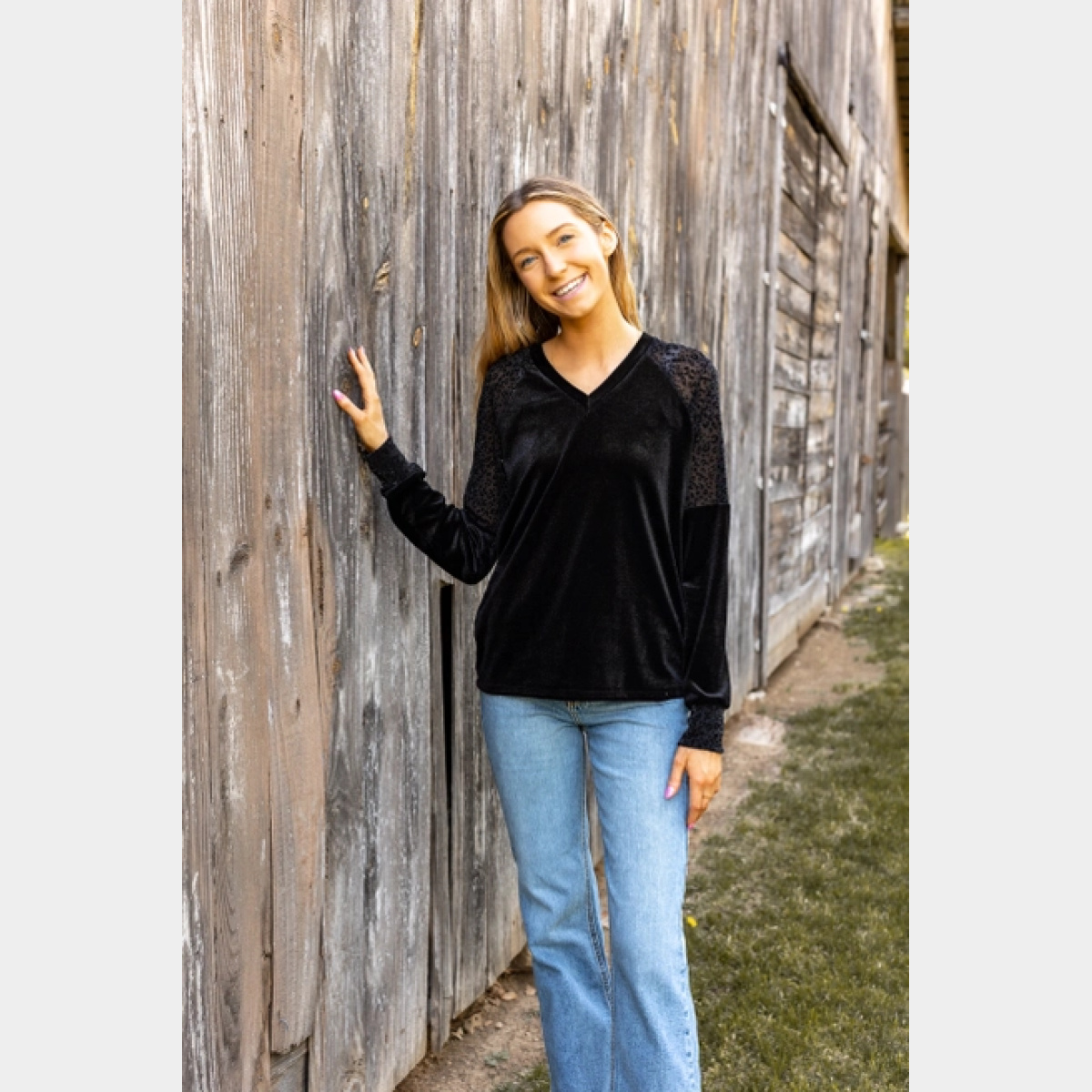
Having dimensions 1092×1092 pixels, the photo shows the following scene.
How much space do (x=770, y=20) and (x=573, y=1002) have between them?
5.19 metres

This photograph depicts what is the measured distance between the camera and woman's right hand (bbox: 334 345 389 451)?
2379 millimetres

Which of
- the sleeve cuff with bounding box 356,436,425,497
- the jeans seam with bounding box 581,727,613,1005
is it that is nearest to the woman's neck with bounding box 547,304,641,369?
the sleeve cuff with bounding box 356,436,425,497

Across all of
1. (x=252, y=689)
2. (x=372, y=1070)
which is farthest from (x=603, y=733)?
(x=372, y=1070)

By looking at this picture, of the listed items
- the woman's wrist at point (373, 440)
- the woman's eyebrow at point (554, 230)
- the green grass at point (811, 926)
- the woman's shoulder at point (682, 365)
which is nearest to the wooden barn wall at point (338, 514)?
the woman's wrist at point (373, 440)

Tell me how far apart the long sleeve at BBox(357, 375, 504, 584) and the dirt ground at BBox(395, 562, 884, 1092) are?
1.26 metres

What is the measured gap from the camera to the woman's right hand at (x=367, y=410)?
2379 mm

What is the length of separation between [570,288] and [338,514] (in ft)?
2.04

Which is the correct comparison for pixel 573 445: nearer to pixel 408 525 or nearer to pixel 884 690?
pixel 408 525

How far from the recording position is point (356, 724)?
251 centimetres

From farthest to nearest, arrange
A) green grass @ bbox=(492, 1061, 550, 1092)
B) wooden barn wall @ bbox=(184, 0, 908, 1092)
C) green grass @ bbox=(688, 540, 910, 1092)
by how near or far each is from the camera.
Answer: green grass @ bbox=(688, 540, 910, 1092) → green grass @ bbox=(492, 1061, 550, 1092) → wooden barn wall @ bbox=(184, 0, 908, 1092)

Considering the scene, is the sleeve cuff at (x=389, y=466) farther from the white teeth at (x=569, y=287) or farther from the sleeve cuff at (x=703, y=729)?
the sleeve cuff at (x=703, y=729)

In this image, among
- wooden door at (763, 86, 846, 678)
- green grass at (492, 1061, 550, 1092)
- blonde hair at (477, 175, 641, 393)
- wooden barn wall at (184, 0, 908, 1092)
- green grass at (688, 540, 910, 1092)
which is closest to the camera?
wooden barn wall at (184, 0, 908, 1092)

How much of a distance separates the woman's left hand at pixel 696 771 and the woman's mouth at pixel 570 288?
90 centimetres

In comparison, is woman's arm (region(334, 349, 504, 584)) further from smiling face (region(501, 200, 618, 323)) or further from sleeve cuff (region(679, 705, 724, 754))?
sleeve cuff (region(679, 705, 724, 754))
